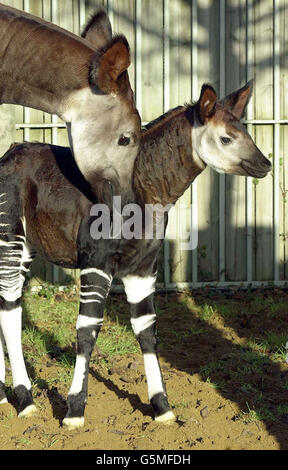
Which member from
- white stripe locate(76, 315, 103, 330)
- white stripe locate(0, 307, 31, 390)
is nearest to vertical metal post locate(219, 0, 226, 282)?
white stripe locate(0, 307, 31, 390)

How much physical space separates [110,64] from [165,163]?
88 centimetres

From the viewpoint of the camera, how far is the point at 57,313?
856 cm

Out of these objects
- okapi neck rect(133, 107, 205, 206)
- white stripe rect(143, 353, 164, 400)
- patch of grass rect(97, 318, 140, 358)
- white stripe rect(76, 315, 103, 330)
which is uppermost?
okapi neck rect(133, 107, 205, 206)

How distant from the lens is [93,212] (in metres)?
5.07

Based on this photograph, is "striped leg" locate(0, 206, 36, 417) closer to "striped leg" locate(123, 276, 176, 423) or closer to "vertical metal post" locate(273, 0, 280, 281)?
"striped leg" locate(123, 276, 176, 423)

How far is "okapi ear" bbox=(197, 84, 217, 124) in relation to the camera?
4.73 m

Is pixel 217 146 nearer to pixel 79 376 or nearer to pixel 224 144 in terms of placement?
pixel 224 144

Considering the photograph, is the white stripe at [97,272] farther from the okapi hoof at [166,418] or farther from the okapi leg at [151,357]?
the okapi hoof at [166,418]

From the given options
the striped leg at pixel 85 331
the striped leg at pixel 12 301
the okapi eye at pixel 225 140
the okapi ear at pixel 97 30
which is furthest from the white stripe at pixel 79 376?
the okapi ear at pixel 97 30

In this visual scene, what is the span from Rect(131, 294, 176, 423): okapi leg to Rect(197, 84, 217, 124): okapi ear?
1.30 m

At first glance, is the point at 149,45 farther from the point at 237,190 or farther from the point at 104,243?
the point at 104,243

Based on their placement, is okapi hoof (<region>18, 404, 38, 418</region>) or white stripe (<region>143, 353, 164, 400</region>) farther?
okapi hoof (<region>18, 404, 38, 418</region>)

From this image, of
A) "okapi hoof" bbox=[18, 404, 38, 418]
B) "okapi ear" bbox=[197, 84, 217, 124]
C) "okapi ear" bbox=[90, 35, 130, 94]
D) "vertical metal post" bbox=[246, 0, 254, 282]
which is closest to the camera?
"okapi ear" bbox=[90, 35, 130, 94]

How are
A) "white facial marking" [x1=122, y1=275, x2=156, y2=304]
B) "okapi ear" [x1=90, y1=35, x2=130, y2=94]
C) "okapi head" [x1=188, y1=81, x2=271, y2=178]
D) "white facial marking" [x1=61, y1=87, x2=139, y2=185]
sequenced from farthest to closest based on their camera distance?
1. "white facial marking" [x1=122, y1=275, x2=156, y2=304]
2. "okapi head" [x1=188, y1=81, x2=271, y2=178]
3. "white facial marking" [x1=61, y1=87, x2=139, y2=185]
4. "okapi ear" [x1=90, y1=35, x2=130, y2=94]
